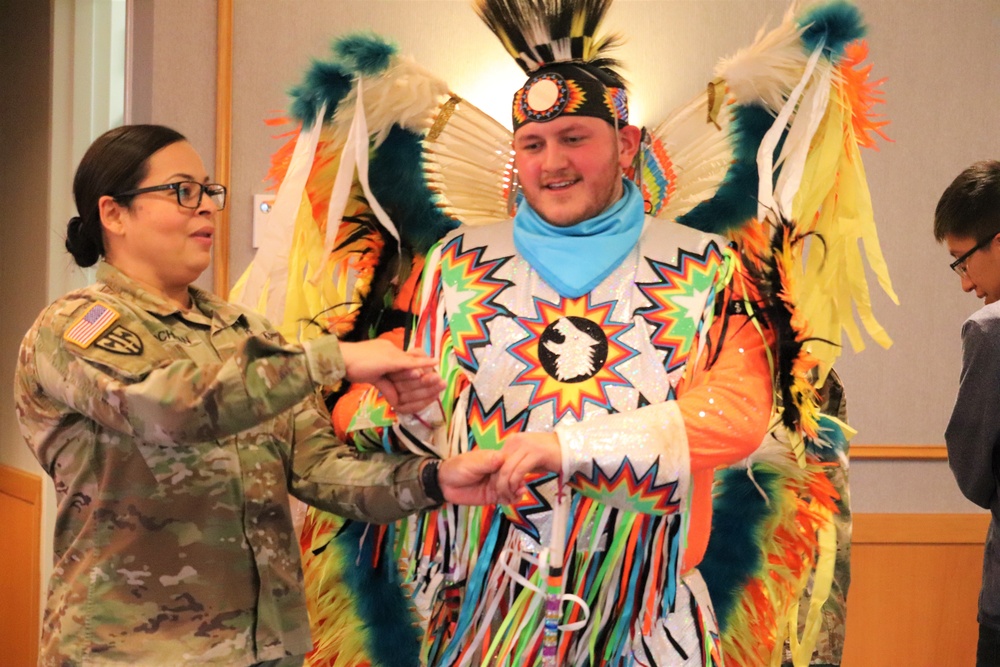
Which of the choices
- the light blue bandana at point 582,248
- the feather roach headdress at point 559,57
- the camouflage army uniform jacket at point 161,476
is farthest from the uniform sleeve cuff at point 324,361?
the feather roach headdress at point 559,57

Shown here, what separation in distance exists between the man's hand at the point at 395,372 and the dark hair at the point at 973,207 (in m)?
1.24

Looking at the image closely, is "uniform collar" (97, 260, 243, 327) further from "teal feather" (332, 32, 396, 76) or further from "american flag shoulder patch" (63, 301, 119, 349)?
"teal feather" (332, 32, 396, 76)

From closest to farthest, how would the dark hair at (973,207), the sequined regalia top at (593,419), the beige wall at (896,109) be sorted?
the sequined regalia top at (593,419), the dark hair at (973,207), the beige wall at (896,109)

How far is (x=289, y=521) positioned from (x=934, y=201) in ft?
7.52

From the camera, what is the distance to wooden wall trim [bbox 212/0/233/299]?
2.74 m

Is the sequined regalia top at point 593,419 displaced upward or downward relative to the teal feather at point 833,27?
downward

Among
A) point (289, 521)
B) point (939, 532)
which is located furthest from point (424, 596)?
point (939, 532)

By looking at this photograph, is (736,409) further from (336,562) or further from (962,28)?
(962,28)

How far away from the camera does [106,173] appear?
156 cm

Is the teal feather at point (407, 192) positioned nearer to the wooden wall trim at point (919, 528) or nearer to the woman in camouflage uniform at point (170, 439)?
the woman in camouflage uniform at point (170, 439)

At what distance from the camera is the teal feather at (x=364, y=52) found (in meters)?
1.85

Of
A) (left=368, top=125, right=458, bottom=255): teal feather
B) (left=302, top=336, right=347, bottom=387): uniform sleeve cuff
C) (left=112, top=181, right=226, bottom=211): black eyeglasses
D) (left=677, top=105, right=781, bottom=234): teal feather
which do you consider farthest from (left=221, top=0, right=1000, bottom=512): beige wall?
(left=302, top=336, right=347, bottom=387): uniform sleeve cuff

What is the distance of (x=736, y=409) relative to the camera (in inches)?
64.5

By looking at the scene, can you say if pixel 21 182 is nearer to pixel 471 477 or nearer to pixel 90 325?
pixel 90 325
